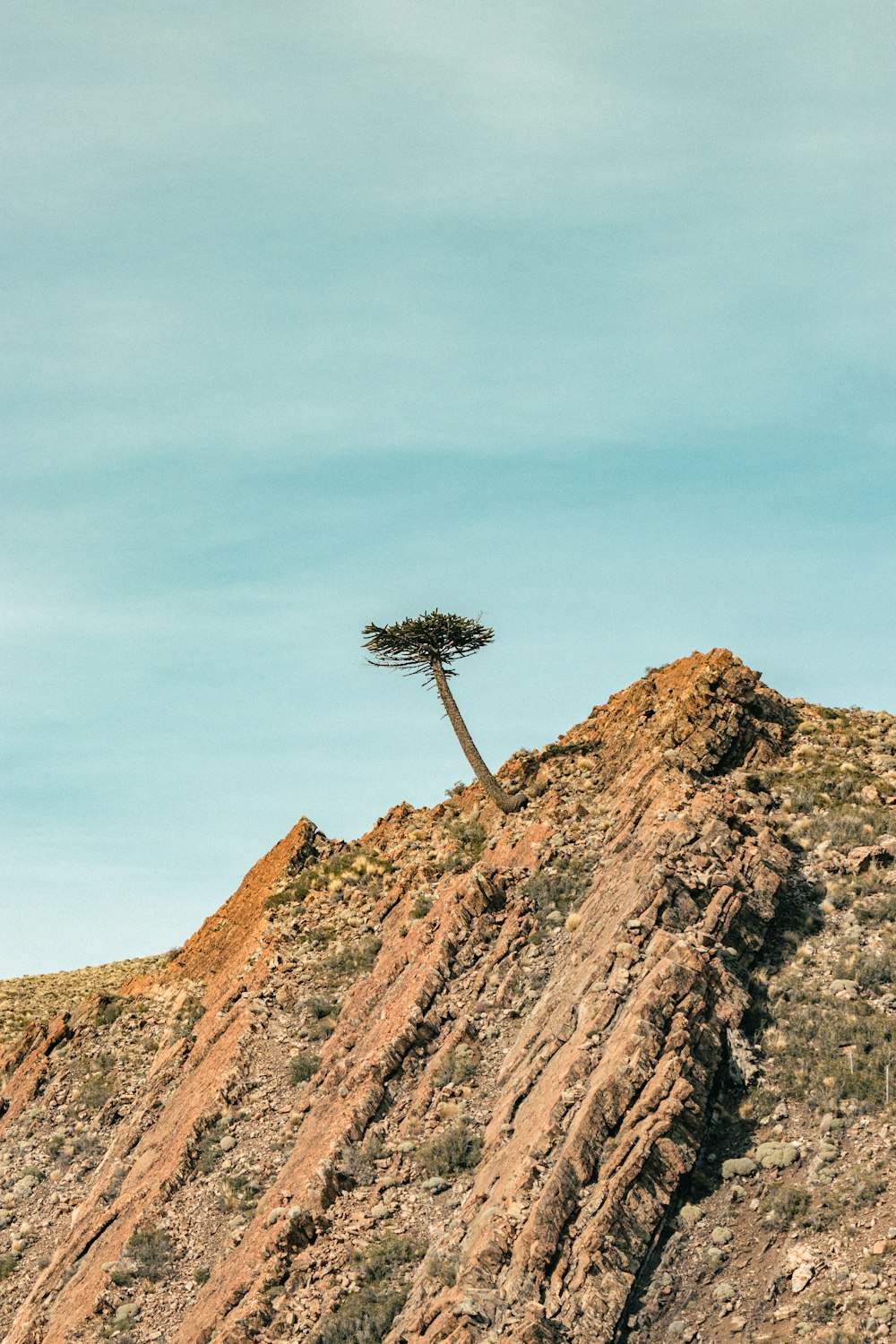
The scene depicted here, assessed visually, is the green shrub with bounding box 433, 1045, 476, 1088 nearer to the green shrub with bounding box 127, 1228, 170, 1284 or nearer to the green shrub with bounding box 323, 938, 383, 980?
the green shrub with bounding box 323, 938, 383, 980

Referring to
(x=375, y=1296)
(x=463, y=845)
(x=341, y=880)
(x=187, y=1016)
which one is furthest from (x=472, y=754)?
(x=375, y=1296)

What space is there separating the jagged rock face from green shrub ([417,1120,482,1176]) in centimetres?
8

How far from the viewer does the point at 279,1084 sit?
30656 mm

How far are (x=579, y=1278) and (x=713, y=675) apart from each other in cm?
2181

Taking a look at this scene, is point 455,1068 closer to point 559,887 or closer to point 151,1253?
point 559,887

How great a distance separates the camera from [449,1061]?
27359mm

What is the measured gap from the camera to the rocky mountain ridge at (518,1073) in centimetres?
2098

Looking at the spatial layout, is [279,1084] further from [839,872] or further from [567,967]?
[839,872]

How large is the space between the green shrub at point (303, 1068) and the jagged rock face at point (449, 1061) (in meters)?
0.06

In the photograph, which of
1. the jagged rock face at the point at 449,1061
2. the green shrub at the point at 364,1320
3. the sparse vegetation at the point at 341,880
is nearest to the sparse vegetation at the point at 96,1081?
A: the jagged rock face at the point at 449,1061

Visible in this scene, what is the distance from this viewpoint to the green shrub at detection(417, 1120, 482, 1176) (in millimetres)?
24625

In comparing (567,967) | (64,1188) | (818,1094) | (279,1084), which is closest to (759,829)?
(567,967)

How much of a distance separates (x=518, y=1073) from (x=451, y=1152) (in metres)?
2.17

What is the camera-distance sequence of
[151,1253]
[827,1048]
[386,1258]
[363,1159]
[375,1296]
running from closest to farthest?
1. [375,1296]
2. [386,1258]
3. [827,1048]
4. [363,1159]
5. [151,1253]
